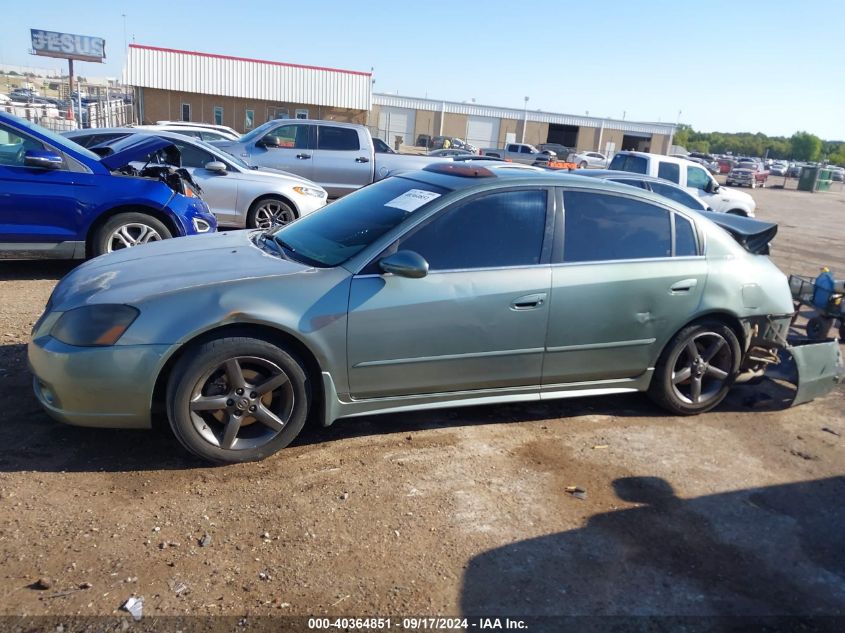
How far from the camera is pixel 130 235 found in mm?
7035

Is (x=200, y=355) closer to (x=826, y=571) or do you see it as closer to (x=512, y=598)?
(x=512, y=598)

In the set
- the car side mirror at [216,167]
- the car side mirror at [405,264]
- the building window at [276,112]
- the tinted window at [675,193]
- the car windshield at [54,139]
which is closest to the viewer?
the car side mirror at [405,264]

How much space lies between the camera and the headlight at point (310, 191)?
998 centimetres

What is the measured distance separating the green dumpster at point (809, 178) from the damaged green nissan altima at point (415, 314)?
147 ft

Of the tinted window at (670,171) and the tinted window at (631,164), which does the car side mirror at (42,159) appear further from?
the tinted window at (670,171)

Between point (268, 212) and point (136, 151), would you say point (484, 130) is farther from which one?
point (136, 151)

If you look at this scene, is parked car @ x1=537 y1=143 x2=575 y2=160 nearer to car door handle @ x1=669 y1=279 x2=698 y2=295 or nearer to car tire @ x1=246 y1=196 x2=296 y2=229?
car tire @ x1=246 y1=196 x2=296 y2=229

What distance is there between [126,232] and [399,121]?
53721 mm

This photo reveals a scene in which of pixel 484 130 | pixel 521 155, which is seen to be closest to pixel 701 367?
pixel 521 155

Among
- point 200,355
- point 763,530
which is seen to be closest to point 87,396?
point 200,355

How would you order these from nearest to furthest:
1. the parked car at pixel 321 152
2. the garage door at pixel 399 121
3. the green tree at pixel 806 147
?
the parked car at pixel 321 152 → the garage door at pixel 399 121 → the green tree at pixel 806 147

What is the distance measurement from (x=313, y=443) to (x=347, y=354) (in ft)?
2.17

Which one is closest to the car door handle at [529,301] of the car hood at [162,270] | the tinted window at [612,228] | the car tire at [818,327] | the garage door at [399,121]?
the tinted window at [612,228]

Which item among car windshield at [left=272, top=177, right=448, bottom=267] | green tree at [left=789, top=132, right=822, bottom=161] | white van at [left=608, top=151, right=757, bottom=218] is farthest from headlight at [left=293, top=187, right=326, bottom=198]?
green tree at [left=789, top=132, right=822, bottom=161]
